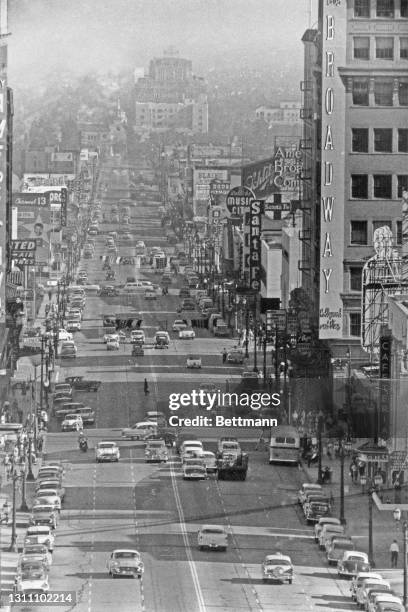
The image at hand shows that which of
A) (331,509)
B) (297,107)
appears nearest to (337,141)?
(297,107)

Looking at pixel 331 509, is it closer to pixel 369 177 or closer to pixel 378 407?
pixel 378 407

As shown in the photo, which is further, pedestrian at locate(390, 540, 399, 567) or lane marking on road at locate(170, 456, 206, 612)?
pedestrian at locate(390, 540, 399, 567)

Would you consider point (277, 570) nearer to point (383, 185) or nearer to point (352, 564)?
point (352, 564)

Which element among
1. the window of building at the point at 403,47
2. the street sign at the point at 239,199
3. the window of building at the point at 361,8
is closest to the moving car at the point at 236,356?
the street sign at the point at 239,199

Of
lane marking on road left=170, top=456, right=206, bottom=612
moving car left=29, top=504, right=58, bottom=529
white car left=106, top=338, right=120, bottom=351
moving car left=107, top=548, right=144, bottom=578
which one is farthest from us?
white car left=106, top=338, right=120, bottom=351

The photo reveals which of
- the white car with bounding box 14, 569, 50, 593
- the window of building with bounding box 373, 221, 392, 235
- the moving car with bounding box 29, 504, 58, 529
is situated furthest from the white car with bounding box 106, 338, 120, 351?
the white car with bounding box 14, 569, 50, 593

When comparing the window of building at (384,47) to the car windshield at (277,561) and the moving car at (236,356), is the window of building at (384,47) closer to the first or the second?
the moving car at (236,356)

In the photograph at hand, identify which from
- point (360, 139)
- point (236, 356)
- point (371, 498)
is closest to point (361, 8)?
point (360, 139)

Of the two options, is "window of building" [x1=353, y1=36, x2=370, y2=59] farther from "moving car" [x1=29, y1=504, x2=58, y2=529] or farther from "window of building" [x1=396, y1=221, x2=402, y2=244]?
"moving car" [x1=29, y1=504, x2=58, y2=529]

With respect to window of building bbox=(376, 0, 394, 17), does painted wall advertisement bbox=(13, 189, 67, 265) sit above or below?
below
